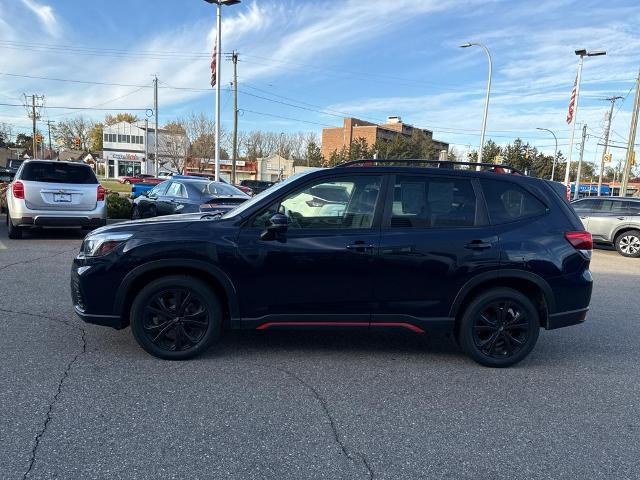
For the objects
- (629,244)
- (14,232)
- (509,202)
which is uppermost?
(509,202)

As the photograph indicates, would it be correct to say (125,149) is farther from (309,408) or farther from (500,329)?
(309,408)

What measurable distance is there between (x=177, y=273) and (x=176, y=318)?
1.29ft

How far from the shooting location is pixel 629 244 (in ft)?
42.0

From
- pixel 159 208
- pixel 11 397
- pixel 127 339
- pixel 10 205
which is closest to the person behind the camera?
pixel 11 397

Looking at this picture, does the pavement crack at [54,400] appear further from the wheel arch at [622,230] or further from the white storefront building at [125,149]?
the white storefront building at [125,149]

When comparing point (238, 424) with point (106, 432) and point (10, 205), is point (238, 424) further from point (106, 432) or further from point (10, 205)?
point (10, 205)

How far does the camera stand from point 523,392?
12.6 ft

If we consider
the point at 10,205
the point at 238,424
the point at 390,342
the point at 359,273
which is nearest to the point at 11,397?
the point at 238,424

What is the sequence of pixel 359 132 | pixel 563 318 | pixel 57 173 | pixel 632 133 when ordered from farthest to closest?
→ pixel 359 132 → pixel 632 133 → pixel 57 173 → pixel 563 318

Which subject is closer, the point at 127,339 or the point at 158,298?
the point at 158,298

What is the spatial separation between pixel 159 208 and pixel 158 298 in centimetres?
807

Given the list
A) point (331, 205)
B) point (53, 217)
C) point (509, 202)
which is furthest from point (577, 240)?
point (53, 217)

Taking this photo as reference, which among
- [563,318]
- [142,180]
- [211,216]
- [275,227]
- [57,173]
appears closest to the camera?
[275,227]

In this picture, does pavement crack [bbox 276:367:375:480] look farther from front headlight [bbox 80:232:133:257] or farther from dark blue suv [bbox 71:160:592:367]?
front headlight [bbox 80:232:133:257]
